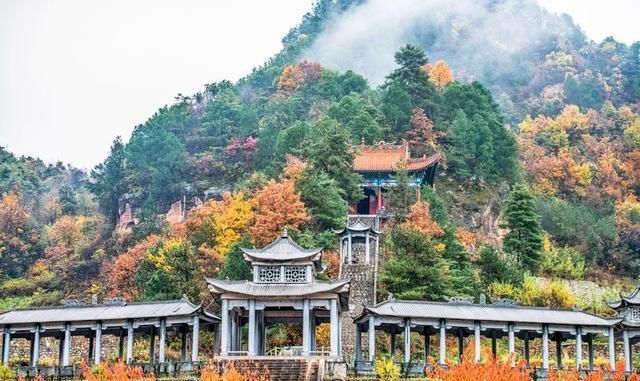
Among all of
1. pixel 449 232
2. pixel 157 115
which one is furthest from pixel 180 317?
pixel 157 115

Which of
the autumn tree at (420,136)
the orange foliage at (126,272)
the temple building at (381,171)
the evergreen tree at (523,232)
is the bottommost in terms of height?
the orange foliage at (126,272)

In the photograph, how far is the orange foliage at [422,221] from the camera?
164 ft

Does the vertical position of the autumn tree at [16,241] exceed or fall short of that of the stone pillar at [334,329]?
it exceeds it

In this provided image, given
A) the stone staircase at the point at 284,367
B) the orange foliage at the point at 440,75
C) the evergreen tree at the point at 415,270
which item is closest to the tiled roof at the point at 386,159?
the evergreen tree at the point at 415,270

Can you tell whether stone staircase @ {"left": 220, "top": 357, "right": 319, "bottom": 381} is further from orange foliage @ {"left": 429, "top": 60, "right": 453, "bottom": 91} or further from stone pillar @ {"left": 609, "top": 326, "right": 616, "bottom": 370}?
orange foliage @ {"left": 429, "top": 60, "right": 453, "bottom": 91}

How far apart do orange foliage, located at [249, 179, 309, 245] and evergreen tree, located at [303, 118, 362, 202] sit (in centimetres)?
514

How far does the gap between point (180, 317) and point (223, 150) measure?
137ft

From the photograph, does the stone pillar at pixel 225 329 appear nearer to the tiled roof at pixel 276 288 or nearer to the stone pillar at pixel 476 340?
the tiled roof at pixel 276 288

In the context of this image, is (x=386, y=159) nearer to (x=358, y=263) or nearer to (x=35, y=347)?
(x=358, y=263)

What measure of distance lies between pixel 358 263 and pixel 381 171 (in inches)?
521

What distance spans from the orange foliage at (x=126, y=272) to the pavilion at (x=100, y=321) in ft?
48.3

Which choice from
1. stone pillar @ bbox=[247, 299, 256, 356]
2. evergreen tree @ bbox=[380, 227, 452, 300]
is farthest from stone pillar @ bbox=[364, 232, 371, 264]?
stone pillar @ bbox=[247, 299, 256, 356]

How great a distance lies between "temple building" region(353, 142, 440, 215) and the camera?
201ft

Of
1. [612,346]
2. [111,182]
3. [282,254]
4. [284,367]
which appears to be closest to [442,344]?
[612,346]
